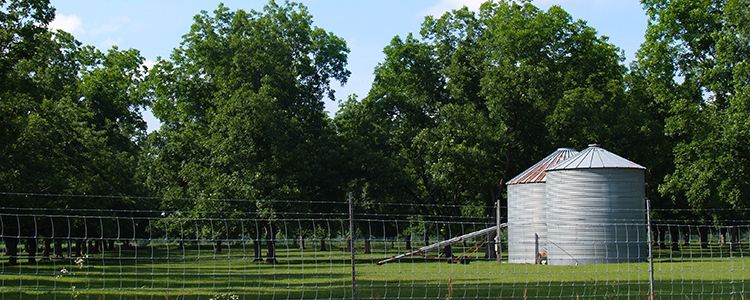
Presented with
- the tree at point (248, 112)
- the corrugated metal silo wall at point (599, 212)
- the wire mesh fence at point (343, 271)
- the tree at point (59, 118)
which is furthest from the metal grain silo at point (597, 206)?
the tree at point (59, 118)

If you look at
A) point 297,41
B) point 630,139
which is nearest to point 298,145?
point 297,41

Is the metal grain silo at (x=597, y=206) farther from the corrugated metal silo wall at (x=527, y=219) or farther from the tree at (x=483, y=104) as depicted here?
the tree at (x=483, y=104)

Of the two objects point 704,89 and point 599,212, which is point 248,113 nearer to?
point 599,212

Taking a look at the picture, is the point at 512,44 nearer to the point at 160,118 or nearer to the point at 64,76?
the point at 160,118

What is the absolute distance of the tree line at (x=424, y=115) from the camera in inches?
1336

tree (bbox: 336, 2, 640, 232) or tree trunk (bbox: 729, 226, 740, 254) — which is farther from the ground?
tree (bbox: 336, 2, 640, 232)

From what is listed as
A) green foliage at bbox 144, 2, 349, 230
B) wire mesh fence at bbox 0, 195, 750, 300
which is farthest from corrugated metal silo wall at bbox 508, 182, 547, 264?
green foliage at bbox 144, 2, 349, 230

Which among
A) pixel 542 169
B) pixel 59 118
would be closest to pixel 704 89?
pixel 542 169

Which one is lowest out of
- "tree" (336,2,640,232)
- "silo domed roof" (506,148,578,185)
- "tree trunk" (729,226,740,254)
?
"tree trunk" (729,226,740,254)

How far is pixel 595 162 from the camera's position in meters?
29.3

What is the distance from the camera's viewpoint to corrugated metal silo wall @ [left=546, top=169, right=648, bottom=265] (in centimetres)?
2831

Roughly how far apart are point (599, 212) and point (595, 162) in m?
2.22

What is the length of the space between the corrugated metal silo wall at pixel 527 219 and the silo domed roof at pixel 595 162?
8.93ft

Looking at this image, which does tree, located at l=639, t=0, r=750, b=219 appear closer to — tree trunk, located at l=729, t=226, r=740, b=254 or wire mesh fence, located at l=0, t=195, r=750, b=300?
tree trunk, located at l=729, t=226, r=740, b=254
